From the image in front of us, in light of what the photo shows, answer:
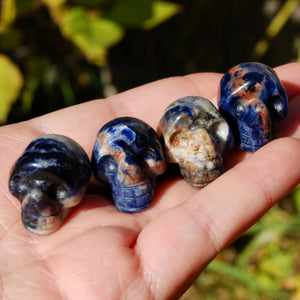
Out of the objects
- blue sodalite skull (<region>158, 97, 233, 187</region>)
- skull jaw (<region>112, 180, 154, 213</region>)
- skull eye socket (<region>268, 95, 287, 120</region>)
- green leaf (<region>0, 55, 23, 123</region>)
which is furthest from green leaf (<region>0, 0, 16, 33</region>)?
skull eye socket (<region>268, 95, 287, 120</region>)

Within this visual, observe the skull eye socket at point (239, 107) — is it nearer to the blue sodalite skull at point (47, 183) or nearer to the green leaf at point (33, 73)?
the blue sodalite skull at point (47, 183)

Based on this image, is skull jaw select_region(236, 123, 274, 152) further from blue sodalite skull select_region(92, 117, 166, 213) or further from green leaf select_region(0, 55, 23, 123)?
green leaf select_region(0, 55, 23, 123)

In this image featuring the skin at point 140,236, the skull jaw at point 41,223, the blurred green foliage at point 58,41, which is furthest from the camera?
the blurred green foliage at point 58,41

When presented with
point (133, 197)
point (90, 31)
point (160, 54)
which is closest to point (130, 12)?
point (90, 31)

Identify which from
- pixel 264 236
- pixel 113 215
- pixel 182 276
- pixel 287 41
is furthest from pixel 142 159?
pixel 287 41

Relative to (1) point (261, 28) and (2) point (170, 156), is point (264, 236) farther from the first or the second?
(1) point (261, 28)

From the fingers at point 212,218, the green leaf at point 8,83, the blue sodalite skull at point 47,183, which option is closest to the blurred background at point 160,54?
the green leaf at point 8,83

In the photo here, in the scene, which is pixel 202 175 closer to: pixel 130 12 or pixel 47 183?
pixel 47 183
